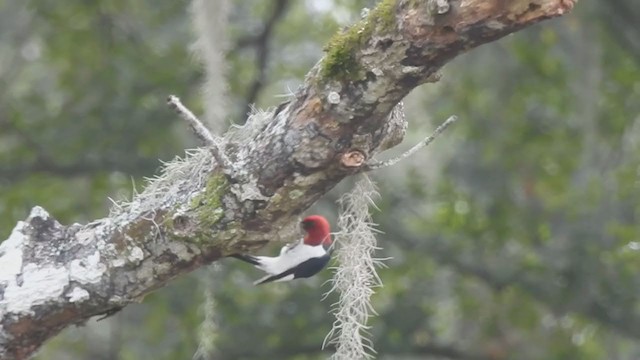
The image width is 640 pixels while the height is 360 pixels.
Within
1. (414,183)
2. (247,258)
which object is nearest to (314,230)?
(247,258)

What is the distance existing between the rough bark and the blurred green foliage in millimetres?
3076

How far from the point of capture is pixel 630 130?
5.91 m

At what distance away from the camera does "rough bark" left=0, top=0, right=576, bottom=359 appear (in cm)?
179

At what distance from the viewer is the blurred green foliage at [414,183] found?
5371 mm

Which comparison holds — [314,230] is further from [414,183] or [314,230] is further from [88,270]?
[414,183]

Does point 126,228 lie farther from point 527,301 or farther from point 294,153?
point 527,301

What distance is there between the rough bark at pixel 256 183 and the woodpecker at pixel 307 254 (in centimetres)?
23

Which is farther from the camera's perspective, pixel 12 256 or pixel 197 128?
pixel 12 256

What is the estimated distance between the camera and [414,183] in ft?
18.7

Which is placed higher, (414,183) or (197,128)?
(414,183)

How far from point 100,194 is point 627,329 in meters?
2.64

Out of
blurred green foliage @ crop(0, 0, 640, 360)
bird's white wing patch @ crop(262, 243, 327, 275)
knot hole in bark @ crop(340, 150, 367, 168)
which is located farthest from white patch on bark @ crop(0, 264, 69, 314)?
blurred green foliage @ crop(0, 0, 640, 360)

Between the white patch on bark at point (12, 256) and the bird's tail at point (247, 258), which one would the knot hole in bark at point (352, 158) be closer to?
the bird's tail at point (247, 258)

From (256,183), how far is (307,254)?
377mm
